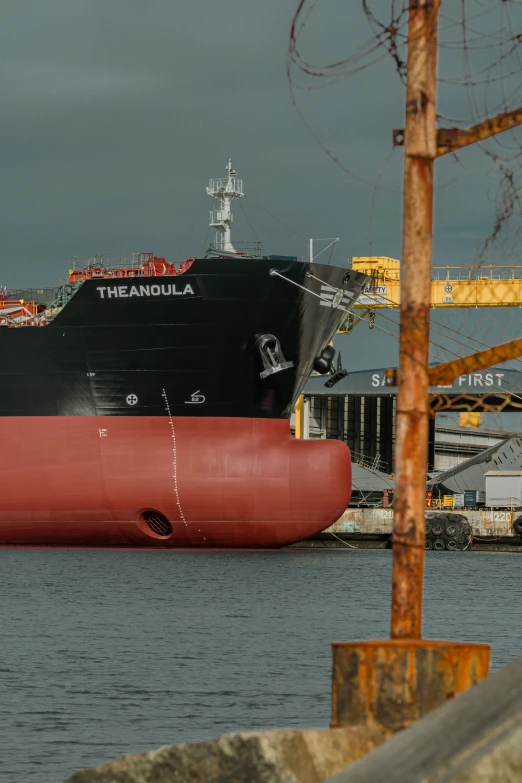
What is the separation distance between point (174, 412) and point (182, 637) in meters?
10.1

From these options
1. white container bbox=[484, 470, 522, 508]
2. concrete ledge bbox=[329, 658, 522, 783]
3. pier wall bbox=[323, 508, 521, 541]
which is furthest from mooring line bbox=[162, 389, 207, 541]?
concrete ledge bbox=[329, 658, 522, 783]

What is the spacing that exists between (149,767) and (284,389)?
72.4 ft

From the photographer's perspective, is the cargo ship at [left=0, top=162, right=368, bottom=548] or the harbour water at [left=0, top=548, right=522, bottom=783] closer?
the harbour water at [left=0, top=548, right=522, bottom=783]

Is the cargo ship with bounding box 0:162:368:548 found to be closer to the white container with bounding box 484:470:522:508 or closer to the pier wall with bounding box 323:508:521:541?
the pier wall with bounding box 323:508:521:541

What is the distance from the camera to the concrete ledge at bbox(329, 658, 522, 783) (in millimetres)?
3596

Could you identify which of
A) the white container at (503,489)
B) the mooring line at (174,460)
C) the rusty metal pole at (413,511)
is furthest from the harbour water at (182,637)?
the white container at (503,489)

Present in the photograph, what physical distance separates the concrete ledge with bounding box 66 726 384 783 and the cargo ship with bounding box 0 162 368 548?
68.6ft

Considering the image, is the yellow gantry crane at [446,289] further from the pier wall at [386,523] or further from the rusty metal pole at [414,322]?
the rusty metal pole at [414,322]

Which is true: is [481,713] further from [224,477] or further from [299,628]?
[224,477]

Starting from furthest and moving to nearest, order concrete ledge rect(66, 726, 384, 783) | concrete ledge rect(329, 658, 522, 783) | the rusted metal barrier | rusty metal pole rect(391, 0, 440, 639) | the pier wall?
the pier wall < rusty metal pole rect(391, 0, 440, 639) < the rusted metal barrier < concrete ledge rect(66, 726, 384, 783) < concrete ledge rect(329, 658, 522, 783)

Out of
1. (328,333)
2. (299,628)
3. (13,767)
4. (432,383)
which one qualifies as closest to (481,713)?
(432,383)

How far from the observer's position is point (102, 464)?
26859 mm

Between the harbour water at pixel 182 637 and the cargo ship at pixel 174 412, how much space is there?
1.31 meters

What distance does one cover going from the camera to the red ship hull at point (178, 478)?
26.5 meters
